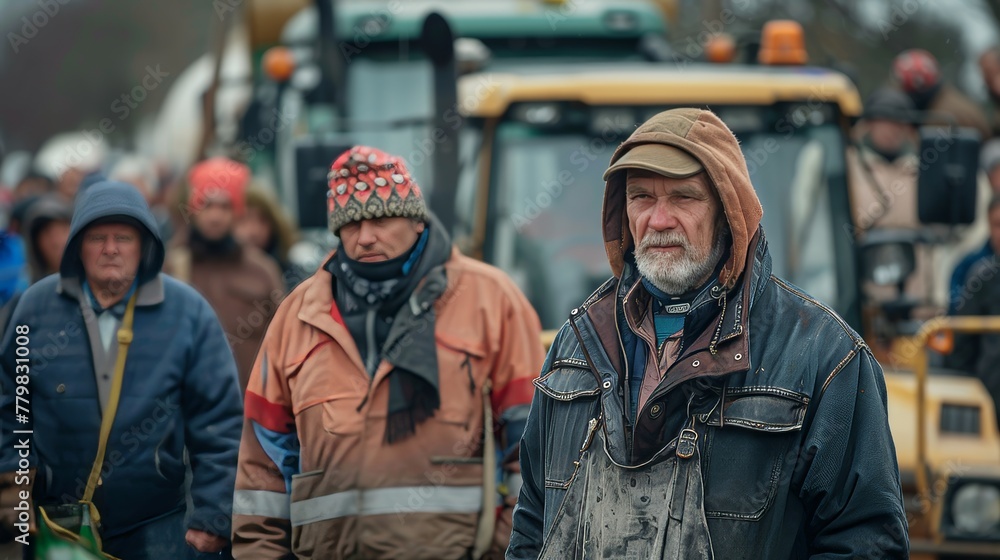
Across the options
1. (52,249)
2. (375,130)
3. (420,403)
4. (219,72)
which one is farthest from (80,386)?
(219,72)

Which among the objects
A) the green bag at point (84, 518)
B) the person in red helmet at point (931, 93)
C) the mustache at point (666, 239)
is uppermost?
the person in red helmet at point (931, 93)

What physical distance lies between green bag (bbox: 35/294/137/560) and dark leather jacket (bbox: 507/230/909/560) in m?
2.14

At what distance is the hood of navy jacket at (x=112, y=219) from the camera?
5418 millimetres

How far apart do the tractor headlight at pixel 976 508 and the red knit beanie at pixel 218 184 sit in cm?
448

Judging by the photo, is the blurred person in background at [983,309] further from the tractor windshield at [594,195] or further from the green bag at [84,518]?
the green bag at [84,518]

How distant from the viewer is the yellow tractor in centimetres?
701

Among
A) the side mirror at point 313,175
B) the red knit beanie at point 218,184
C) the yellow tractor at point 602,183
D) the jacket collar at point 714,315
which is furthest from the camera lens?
the red knit beanie at point 218,184

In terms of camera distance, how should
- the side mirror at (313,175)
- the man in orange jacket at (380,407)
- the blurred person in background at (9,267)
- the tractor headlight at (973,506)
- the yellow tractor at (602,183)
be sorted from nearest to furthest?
the man in orange jacket at (380,407), the tractor headlight at (973,506), the blurred person in background at (9,267), the yellow tractor at (602,183), the side mirror at (313,175)

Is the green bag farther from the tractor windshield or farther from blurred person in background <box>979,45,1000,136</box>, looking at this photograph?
blurred person in background <box>979,45,1000,136</box>

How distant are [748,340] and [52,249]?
5.63 meters

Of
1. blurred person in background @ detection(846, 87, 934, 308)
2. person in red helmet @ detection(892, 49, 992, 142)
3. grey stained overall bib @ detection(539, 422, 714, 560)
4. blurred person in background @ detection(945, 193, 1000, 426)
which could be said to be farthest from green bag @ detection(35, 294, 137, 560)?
person in red helmet @ detection(892, 49, 992, 142)

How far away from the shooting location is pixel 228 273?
877 centimetres

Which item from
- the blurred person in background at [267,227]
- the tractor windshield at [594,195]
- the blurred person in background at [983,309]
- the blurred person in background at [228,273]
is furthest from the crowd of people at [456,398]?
the blurred person in background at [267,227]

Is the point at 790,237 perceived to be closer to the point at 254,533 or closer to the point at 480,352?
the point at 480,352
